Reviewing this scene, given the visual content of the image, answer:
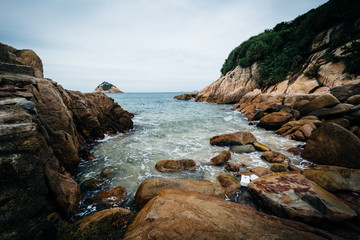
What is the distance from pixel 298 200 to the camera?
330 centimetres

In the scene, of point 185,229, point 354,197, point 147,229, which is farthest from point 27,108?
point 354,197

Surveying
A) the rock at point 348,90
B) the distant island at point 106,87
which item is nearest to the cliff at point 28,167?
the rock at point 348,90

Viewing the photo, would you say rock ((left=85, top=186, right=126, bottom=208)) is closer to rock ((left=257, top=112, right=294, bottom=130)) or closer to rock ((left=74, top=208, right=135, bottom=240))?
rock ((left=74, top=208, right=135, bottom=240))

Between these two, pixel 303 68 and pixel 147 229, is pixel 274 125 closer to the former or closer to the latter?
pixel 147 229

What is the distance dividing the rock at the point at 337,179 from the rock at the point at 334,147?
41.1 inches

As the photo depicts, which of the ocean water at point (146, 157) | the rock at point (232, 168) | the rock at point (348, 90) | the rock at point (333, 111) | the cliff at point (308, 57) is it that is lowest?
the ocean water at point (146, 157)

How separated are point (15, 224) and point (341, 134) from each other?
30.9ft

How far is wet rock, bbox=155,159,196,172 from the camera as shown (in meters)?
6.14

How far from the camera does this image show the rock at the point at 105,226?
269 centimetres

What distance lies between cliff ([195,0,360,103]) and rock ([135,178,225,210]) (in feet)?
60.6

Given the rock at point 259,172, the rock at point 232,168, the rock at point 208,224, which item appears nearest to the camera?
the rock at point 208,224

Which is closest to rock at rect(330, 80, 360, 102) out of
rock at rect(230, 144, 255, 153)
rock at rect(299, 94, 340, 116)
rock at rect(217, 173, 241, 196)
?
rock at rect(299, 94, 340, 116)

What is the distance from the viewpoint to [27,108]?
3787 millimetres

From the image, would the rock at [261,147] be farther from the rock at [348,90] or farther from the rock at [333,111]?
the rock at [348,90]
